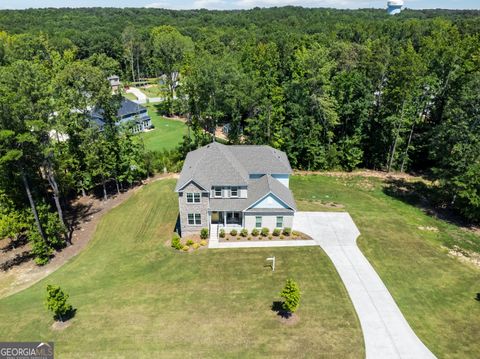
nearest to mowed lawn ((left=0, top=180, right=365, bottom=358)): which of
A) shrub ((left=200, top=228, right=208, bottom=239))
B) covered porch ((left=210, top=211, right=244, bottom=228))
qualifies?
shrub ((left=200, top=228, right=208, bottom=239))

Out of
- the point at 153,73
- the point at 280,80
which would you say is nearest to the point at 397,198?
the point at 280,80

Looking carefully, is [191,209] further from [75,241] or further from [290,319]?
[290,319]

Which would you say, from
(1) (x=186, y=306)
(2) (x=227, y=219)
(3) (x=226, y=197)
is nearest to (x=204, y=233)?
(2) (x=227, y=219)

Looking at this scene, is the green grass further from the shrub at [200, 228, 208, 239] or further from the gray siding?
the shrub at [200, 228, 208, 239]

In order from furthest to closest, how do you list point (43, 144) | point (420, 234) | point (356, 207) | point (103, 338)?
point (356, 207)
point (420, 234)
point (43, 144)
point (103, 338)

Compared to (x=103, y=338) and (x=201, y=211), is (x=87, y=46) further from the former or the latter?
(x=103, y=338)
